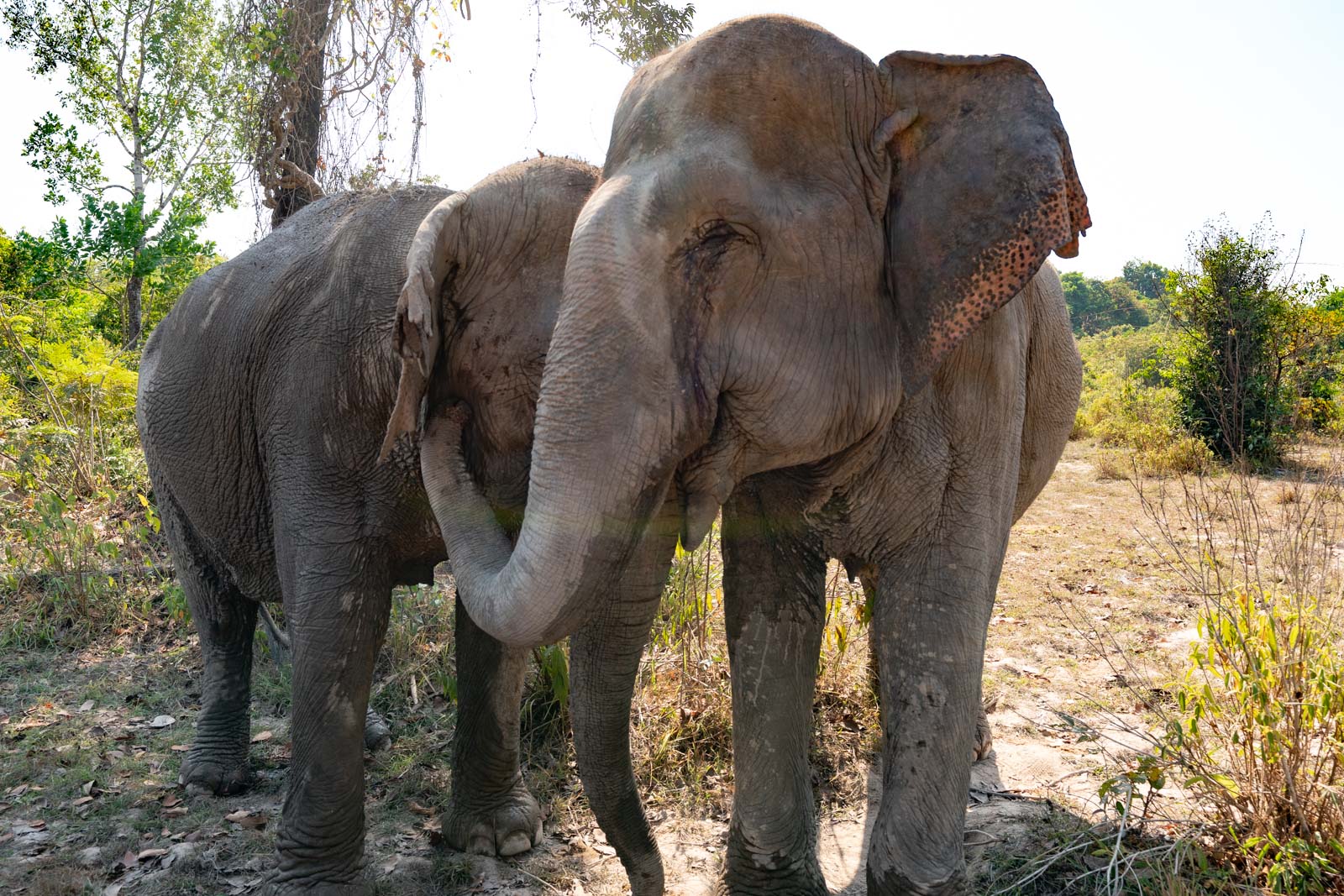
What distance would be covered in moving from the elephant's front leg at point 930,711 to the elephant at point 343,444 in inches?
46.9

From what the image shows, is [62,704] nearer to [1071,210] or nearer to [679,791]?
[679,791]

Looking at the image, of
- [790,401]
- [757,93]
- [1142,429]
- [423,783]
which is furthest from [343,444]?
[1142,429]

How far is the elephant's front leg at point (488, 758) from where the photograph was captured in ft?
13.5

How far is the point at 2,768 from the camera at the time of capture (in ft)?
16.0

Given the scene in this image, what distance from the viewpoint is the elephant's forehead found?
2.52 metres

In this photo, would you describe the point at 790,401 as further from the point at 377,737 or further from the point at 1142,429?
the point at 1142,429

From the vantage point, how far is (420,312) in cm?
275

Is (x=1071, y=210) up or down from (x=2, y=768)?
up

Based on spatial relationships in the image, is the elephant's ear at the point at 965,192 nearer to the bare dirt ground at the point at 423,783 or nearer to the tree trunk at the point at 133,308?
the bare dirt ground at the point at 423,783

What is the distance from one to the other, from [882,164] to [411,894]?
2.97m

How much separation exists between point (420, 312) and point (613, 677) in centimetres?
119

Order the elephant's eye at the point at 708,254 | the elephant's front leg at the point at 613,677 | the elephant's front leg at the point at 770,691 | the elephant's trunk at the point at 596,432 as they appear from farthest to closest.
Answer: the elephant's front leg at the point at 770,691 < the elephant's front leg at the point at 613,677 < the elephant's eye at the point at 708,254 < the elephant's trunk at the point at 596,432

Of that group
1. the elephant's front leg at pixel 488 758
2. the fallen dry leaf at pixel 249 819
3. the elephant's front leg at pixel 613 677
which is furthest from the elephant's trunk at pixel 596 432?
the fallen dry leaf at pixel 249 819

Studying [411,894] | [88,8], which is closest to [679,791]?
[411,894]
